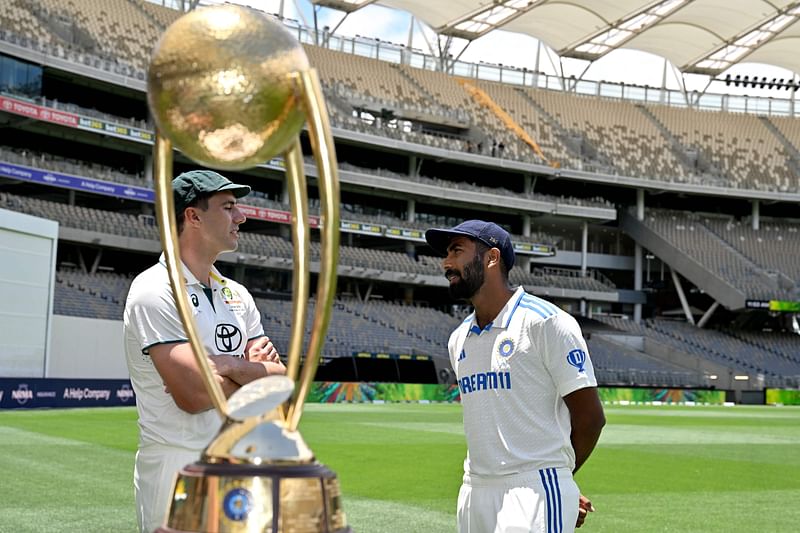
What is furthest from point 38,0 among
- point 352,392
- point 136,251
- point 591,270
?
point 591,270

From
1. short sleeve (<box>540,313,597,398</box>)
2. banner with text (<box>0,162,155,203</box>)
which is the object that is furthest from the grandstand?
short sleeve (<box>540,313,597,398</box>)

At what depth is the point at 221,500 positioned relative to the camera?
1.79 metres

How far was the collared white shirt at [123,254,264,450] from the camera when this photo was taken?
308cm

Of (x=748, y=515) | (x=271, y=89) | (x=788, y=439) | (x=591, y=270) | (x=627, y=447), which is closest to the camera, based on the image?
(x=271, y=89)

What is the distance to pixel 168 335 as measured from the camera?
304cm

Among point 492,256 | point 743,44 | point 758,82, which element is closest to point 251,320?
point 492,256

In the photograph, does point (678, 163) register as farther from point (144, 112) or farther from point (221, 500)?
point (221, 500)

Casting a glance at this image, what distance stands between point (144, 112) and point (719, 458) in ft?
135

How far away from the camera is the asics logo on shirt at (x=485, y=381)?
4168mm

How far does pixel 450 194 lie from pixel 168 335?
54.8 m

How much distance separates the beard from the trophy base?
2.42 m

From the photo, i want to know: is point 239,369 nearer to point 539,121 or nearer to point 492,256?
point 492,256

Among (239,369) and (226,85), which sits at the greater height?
(226,85)

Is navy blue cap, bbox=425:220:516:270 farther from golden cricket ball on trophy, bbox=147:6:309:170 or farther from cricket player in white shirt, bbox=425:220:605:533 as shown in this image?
golden cricket ball on trophy, bbox=147:6:309:170
